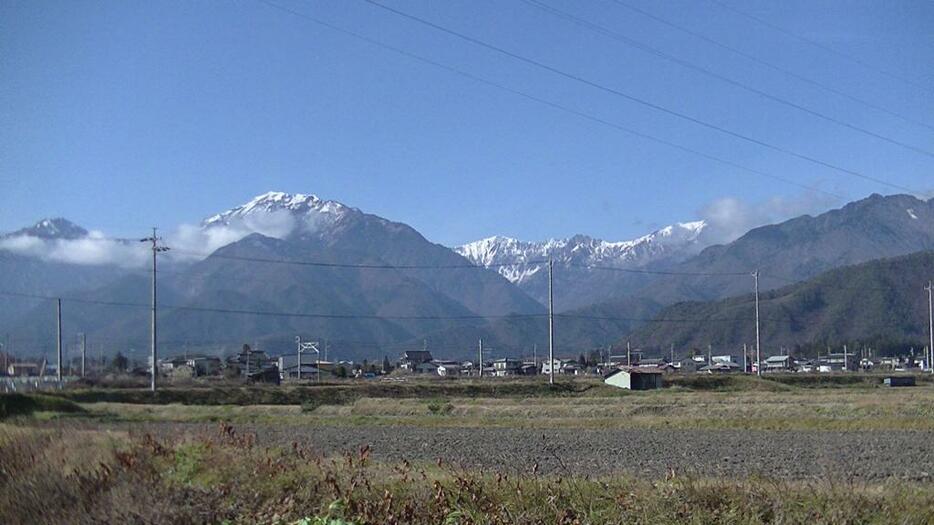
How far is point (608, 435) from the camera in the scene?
108 ft

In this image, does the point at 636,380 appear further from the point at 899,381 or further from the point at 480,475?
the point at 480,475

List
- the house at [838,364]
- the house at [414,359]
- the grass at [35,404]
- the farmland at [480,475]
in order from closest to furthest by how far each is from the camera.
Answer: the farmland at [480,475], the grass at [35,404], the house at [838,364], the house at [414,359]

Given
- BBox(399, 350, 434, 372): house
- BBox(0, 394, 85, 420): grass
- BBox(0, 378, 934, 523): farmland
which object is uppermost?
BBox(0, 378, 934, 523): farmland

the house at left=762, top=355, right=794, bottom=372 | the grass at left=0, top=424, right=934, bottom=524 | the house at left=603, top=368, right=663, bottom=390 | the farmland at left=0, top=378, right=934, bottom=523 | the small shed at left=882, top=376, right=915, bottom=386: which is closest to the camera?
the grass at left=0, top=424, right=934, bottom=524

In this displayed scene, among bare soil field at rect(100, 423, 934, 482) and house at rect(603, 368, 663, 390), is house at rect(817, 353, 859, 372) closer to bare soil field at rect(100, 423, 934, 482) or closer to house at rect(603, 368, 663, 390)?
house at rect(603, 368, 663, 390)

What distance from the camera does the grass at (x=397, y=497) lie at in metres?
8.73

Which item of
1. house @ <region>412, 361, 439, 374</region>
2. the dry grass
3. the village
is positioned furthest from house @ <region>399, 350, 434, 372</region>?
the dry grass

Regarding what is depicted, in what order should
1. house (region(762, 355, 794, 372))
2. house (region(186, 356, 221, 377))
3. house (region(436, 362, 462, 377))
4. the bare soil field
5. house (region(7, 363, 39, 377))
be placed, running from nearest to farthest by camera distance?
the bare soil field < house (region(7, 363, 39, 377)) < house (region(186, 356, 221, 377)) < house (region(436, 362, 462, 377)) < house (region(762, 355, 794, 372))

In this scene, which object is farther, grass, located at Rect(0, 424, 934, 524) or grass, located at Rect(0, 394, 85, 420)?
grass, located at Rect(0, 394, 85, 420)

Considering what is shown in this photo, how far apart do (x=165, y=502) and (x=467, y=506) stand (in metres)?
3.05

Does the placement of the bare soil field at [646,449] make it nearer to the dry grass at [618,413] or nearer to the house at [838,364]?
the dry grass at [618,413]

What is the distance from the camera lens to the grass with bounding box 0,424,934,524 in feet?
28.6

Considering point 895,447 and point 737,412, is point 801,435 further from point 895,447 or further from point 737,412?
point 737,412

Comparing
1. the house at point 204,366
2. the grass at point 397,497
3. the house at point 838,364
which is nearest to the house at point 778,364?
the house at point 838,364
